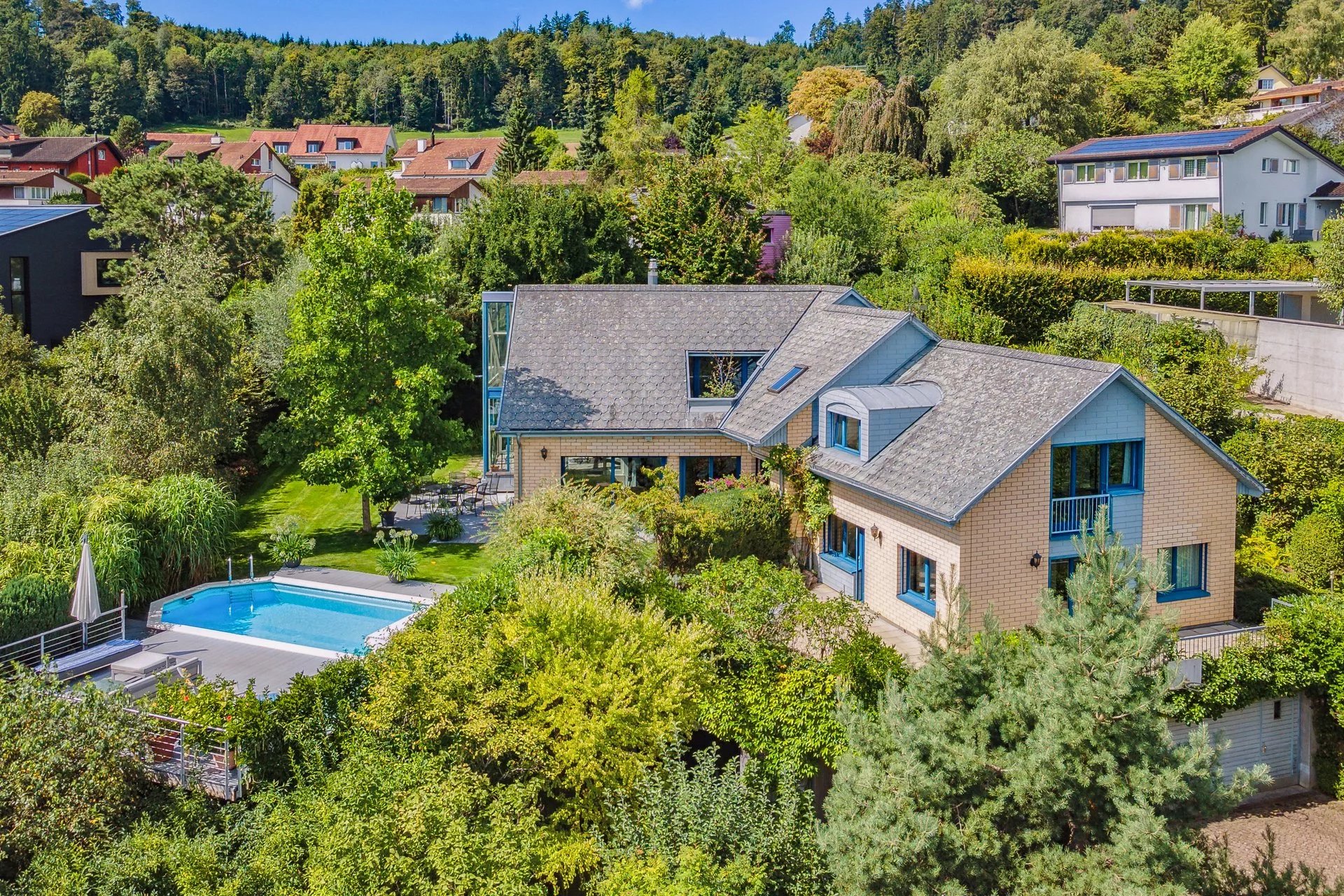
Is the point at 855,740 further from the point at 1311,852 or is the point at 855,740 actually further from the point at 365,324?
the point at 365,324

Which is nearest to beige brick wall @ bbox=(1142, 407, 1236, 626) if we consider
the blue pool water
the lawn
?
the lawn

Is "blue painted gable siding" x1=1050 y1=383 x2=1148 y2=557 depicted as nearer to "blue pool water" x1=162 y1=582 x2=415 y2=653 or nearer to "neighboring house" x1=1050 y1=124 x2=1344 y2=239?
"blue pool water" x1=162 y1=582 x2=415 y2=653

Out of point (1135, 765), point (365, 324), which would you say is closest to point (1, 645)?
point (365, 324)

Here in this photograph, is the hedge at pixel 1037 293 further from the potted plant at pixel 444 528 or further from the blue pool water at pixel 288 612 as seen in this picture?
the blue pool water at pixel 288 612

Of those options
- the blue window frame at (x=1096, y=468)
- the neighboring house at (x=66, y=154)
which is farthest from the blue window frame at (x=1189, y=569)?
the neighboring house at (x=66, y=154)

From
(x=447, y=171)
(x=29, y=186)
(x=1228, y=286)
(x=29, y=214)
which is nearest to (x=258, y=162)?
(x=447, y=171)
